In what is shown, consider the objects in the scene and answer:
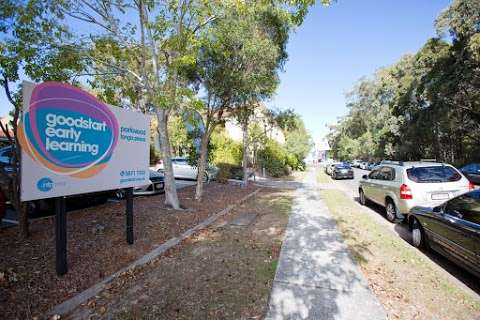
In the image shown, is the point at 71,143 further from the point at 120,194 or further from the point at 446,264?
the point at 446,264

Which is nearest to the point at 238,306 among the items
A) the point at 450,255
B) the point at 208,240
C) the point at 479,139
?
the point at 208,240

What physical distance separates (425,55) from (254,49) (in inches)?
803

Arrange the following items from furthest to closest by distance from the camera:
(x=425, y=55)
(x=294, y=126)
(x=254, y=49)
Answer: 1. (x=425, y=55)
2. (x=294, y=126)
3. (x=254, y=49)

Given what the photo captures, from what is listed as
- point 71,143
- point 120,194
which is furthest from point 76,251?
point 120,194

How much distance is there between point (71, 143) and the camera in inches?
152

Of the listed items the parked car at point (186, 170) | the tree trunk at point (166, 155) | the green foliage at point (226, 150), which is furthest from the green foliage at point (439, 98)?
the tree trunk at point (166, 155)

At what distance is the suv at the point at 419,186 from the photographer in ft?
21.6

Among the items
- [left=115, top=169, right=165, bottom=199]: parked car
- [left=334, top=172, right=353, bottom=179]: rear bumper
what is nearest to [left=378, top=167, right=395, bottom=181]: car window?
[left=115, top=169, right=165, bottom=199]: parked car

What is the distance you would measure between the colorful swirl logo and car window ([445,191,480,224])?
5.96 metres

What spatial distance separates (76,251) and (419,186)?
787 centimetres

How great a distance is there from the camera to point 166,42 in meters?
7.62

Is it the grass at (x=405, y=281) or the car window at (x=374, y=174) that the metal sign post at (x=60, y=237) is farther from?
the car window at (x=374, y=174)

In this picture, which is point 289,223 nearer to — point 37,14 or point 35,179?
point 35,179

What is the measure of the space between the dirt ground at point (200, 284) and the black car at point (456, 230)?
284 centimetres
